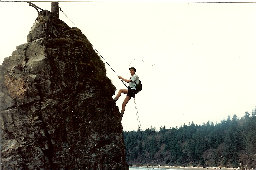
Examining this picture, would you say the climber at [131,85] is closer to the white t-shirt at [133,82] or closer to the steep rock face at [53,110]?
the white t-shirt at [133,82]

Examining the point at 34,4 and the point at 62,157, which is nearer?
the point at 62,157

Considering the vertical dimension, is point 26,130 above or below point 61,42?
below

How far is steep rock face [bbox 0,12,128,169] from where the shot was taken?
11.2 metres

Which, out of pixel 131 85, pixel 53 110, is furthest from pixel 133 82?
pixel 53 110

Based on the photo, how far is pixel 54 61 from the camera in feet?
38.9

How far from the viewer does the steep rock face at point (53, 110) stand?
11172 mm

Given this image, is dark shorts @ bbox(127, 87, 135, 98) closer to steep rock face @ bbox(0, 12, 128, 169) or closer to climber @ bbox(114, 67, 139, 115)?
climber @ bbox(114, 67, 139, 115)

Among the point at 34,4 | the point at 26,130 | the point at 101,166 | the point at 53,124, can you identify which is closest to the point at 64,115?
the point at 53,124

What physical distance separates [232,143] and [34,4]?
540ft

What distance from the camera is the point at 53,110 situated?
11.5 m

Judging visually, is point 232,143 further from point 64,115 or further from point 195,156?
point 64,115

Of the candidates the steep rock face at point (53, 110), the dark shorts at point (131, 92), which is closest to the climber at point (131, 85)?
the dark shorts at point (131, 92)

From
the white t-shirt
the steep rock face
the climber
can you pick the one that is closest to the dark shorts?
the climber

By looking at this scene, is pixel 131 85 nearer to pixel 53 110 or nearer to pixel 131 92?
pixel 131 92
